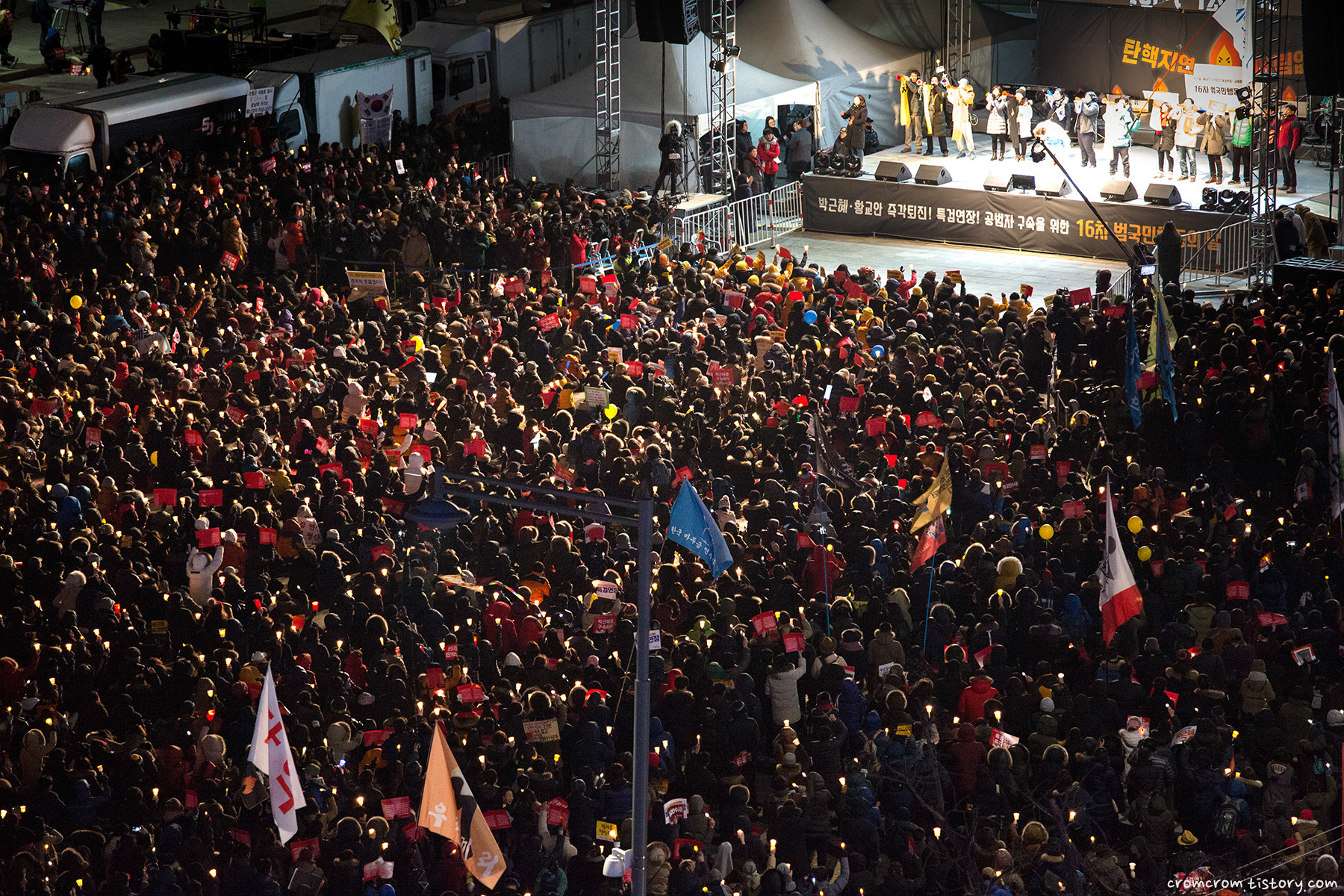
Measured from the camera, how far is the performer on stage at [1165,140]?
32.3m

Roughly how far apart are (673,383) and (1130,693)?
8.31 m

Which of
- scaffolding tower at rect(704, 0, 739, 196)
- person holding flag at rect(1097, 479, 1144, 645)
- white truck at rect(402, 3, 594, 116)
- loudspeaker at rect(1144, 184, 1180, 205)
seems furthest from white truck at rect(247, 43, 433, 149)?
person holding flag at rect(1097, 479, 1144, 645)

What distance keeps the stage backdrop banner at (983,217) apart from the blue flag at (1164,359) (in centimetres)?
1120

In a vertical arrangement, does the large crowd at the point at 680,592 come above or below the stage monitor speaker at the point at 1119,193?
below

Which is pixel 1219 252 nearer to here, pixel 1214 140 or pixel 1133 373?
pixel 1214 140

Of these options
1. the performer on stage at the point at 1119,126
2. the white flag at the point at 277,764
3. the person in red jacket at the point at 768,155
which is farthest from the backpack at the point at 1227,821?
the performer on stage at the point at 1119,126

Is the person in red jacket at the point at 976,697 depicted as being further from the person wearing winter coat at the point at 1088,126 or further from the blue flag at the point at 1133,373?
the person wearing winter coat at the point at 1088,126

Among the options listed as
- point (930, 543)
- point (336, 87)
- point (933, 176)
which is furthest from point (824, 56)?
point (930, 543)

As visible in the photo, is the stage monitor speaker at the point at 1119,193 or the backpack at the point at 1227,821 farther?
the stage monitor speaker at the point at 1119,193

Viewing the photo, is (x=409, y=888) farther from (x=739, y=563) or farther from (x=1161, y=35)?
(x=1161, y=35)

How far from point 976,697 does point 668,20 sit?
20598 millimetres

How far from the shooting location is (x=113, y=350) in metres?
20.2

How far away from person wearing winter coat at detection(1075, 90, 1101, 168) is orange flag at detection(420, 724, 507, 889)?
2499cm

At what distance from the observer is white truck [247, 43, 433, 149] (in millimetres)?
31422
